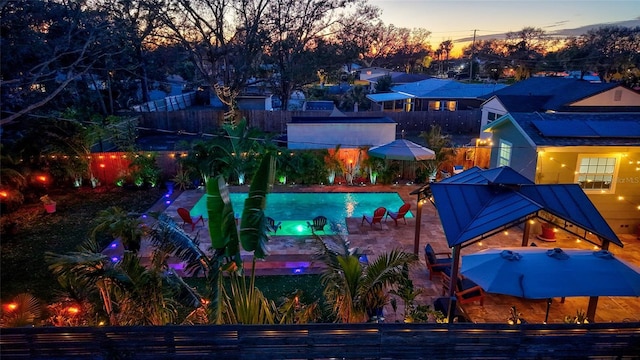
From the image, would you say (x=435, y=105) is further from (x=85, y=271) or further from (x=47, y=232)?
(x=85, y=271)

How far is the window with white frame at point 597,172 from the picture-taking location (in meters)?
12.9

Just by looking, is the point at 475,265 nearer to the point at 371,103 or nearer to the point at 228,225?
the point at 228,225

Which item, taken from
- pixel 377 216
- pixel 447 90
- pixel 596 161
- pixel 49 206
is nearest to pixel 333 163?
pixel 377 216

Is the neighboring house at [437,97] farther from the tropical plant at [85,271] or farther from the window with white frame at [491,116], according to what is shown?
the tropical plant at [85,271]

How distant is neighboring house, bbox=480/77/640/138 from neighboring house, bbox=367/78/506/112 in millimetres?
10115

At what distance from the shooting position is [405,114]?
1192 inches

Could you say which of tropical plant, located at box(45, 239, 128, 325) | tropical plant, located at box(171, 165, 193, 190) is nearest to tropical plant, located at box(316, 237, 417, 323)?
tropical plant, located at box(45, 239, 128, 325)

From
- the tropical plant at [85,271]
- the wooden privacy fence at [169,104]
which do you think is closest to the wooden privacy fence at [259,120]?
the wooden privacy fence at [169,104]

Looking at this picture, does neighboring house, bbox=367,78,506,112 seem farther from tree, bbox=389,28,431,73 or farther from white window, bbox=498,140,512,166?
tree, bbox=389,28,431,73

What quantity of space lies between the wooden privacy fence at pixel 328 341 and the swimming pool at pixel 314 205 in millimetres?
9193

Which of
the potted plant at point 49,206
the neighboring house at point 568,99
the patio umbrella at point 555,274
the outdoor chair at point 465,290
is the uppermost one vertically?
the neighboring house at point 568,99

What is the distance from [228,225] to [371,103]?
35320 mm

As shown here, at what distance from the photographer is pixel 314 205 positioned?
16766mm

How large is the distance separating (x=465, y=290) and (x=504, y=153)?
27.0 ft
